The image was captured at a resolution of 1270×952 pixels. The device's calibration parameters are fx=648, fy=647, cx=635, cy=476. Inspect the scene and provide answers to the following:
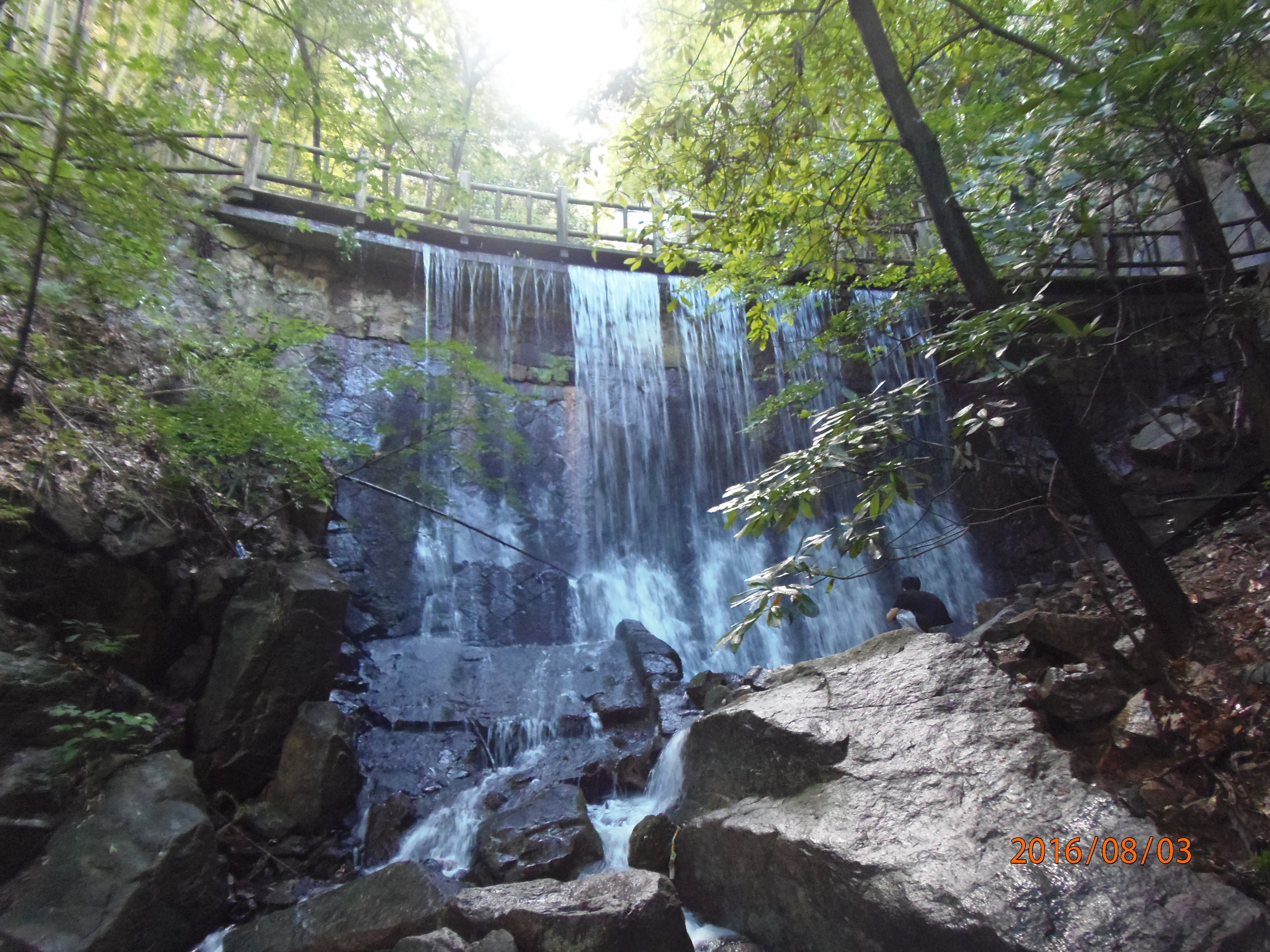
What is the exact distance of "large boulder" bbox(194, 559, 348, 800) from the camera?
4.49 meters

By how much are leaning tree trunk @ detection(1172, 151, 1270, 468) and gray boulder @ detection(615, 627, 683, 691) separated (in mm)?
4978

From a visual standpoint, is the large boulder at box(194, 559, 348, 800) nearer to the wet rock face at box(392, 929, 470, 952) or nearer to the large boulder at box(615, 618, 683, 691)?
the wet rock face at box(392, 929, 470, 952)

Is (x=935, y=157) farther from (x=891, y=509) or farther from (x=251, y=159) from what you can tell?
(x=251, y=159)

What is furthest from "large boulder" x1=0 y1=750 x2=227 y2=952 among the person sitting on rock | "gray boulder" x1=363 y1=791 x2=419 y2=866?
the person sitting on rock

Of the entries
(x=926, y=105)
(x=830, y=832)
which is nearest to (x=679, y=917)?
(x=830, y=832)

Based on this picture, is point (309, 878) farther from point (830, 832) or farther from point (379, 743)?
point (830, 832)

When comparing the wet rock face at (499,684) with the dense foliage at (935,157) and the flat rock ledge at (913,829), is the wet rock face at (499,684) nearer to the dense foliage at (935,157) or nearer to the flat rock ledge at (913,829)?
the flat rock ledge at (913,829)

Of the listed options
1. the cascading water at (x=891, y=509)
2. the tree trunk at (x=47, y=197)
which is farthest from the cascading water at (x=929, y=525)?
the tree trunk at (x=47, y=197)

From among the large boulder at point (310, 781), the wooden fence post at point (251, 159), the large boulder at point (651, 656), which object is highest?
the wooden fence post at point (251, 159)

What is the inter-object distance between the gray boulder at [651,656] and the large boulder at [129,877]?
3927 millimetres

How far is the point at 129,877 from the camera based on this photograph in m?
3.19

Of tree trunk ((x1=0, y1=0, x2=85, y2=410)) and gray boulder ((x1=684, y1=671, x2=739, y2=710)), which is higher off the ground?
tree trunk ((x1=0, y1=0, x2=85, y2=410))
